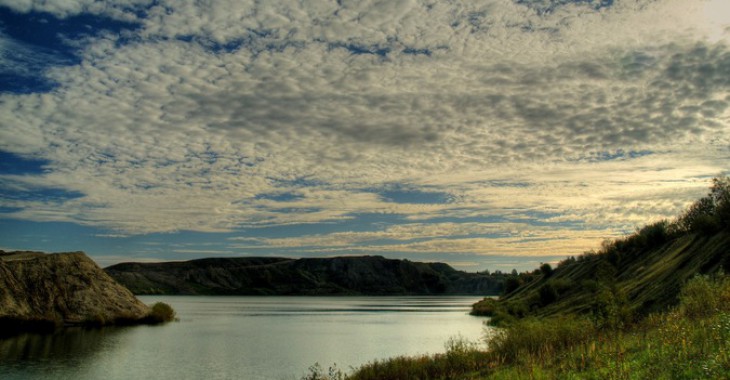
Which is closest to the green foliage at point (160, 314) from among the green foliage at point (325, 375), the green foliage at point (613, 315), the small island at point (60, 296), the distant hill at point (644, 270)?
the small island at point (60, 296)

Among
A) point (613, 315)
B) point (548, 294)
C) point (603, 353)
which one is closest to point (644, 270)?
point (548, 294)

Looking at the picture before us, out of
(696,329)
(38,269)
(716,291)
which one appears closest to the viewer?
(696,329)

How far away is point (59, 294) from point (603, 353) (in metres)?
72.0

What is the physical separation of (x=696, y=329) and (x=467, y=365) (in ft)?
37.6

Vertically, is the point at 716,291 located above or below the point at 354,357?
above

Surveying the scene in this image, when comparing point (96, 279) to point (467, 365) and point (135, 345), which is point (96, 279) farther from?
point (467, 365)

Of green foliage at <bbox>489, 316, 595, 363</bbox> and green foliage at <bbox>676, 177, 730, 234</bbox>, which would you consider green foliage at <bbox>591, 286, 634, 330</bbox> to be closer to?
green foliage at <bbox>489, 316, 595, 363</bbox>

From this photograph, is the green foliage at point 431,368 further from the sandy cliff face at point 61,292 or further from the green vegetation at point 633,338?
the sandy cliff face at point 61,292

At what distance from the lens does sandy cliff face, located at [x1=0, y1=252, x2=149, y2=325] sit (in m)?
66.8

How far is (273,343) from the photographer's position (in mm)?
55938

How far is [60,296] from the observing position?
72188 mm

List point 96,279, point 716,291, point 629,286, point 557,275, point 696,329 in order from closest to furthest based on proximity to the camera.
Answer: point 696,329
point 716,291
point 629,286
point 96,279
point 557,275

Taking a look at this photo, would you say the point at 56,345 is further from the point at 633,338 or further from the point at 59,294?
the point at 633,338

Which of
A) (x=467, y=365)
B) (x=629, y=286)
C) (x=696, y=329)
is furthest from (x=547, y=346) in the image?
(x=629, y=286)
